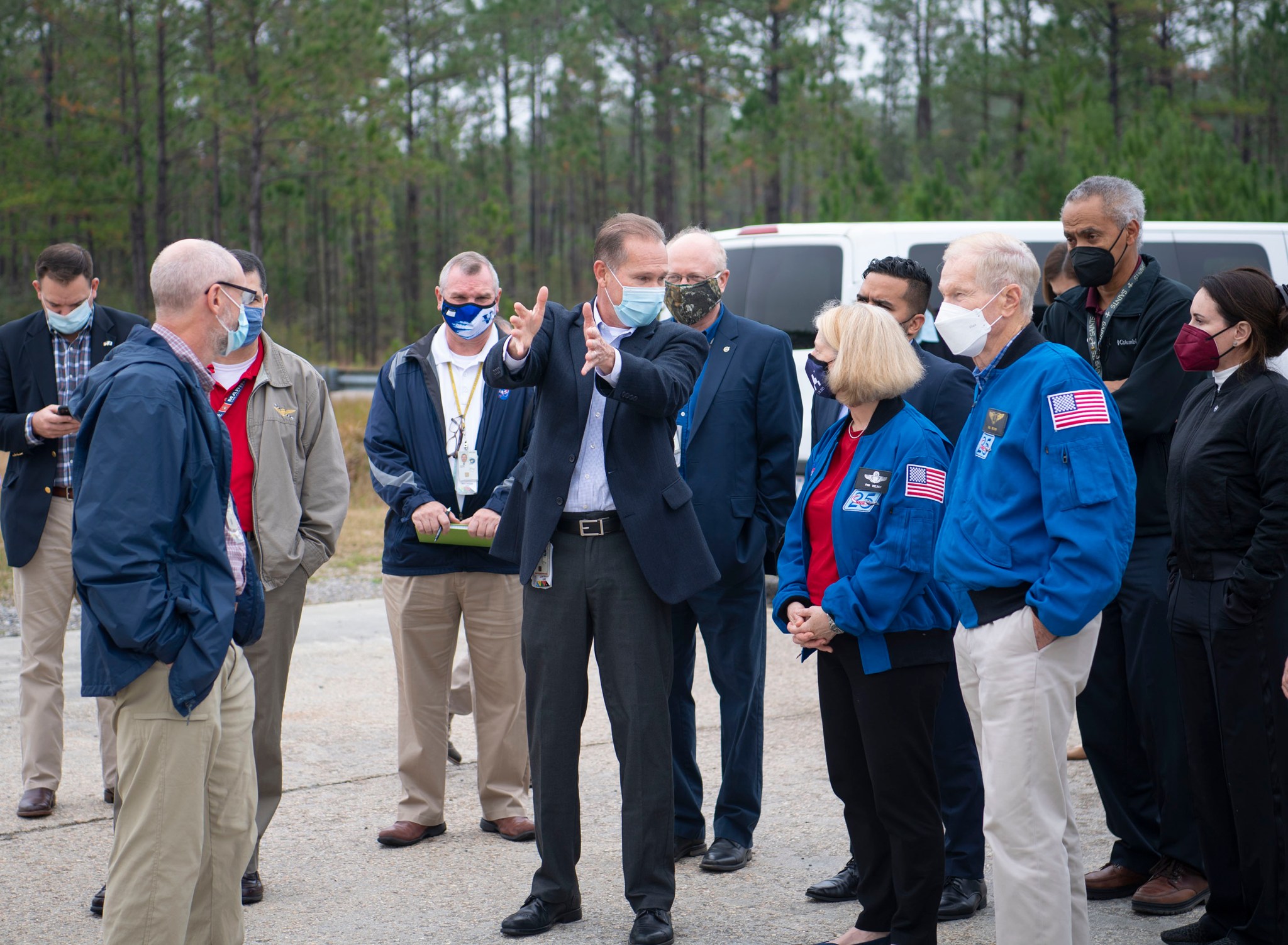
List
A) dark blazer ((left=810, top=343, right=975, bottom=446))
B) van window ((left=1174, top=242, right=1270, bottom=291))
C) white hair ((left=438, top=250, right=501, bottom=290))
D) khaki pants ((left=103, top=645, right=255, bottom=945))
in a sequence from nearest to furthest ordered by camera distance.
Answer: khaki pants ((left=103, top=645, right=255, bottom=945)) → dark blazer ((left=810, top=343, right=975, bottom=446)) → white hair ((left=438, top=250, right=501, bottom=290)) → van window ((left=1174, top=242, right=1270, bottom=291))

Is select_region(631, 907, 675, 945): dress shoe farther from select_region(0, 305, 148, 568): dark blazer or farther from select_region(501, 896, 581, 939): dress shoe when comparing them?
select_region(0, 305, 148, 568): dark blazer

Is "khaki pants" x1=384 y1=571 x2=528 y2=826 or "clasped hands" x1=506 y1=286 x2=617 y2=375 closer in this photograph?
"clasped hands" x1=506 y1=286 x2=617 y2=375

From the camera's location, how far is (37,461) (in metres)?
5.29

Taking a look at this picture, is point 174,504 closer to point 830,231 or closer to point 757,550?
point 757,550

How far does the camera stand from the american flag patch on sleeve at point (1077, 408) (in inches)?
131

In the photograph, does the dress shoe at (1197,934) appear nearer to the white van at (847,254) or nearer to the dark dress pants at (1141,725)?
the dark dress pants at (1141,725)

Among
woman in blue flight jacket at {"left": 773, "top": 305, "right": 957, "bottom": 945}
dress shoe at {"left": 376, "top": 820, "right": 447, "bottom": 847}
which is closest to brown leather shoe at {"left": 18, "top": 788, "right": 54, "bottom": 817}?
dress shoe at {"left": 376, "top": 820, "right": 447, "bottom": 847}

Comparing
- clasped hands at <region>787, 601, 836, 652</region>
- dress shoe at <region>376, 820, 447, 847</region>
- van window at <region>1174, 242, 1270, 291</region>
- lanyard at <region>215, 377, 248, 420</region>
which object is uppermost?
van window at <region>1174, 242, 1270, 291</region>

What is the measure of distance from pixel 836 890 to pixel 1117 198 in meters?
2.69

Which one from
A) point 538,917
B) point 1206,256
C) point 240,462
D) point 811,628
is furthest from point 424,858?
point 1206,256

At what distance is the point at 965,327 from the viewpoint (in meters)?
3.54

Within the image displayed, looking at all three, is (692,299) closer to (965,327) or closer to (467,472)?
(467,472)

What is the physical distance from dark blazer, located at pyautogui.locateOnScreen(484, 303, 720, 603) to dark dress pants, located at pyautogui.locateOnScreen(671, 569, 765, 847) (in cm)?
68

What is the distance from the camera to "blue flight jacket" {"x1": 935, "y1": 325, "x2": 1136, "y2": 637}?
10.6 feet
